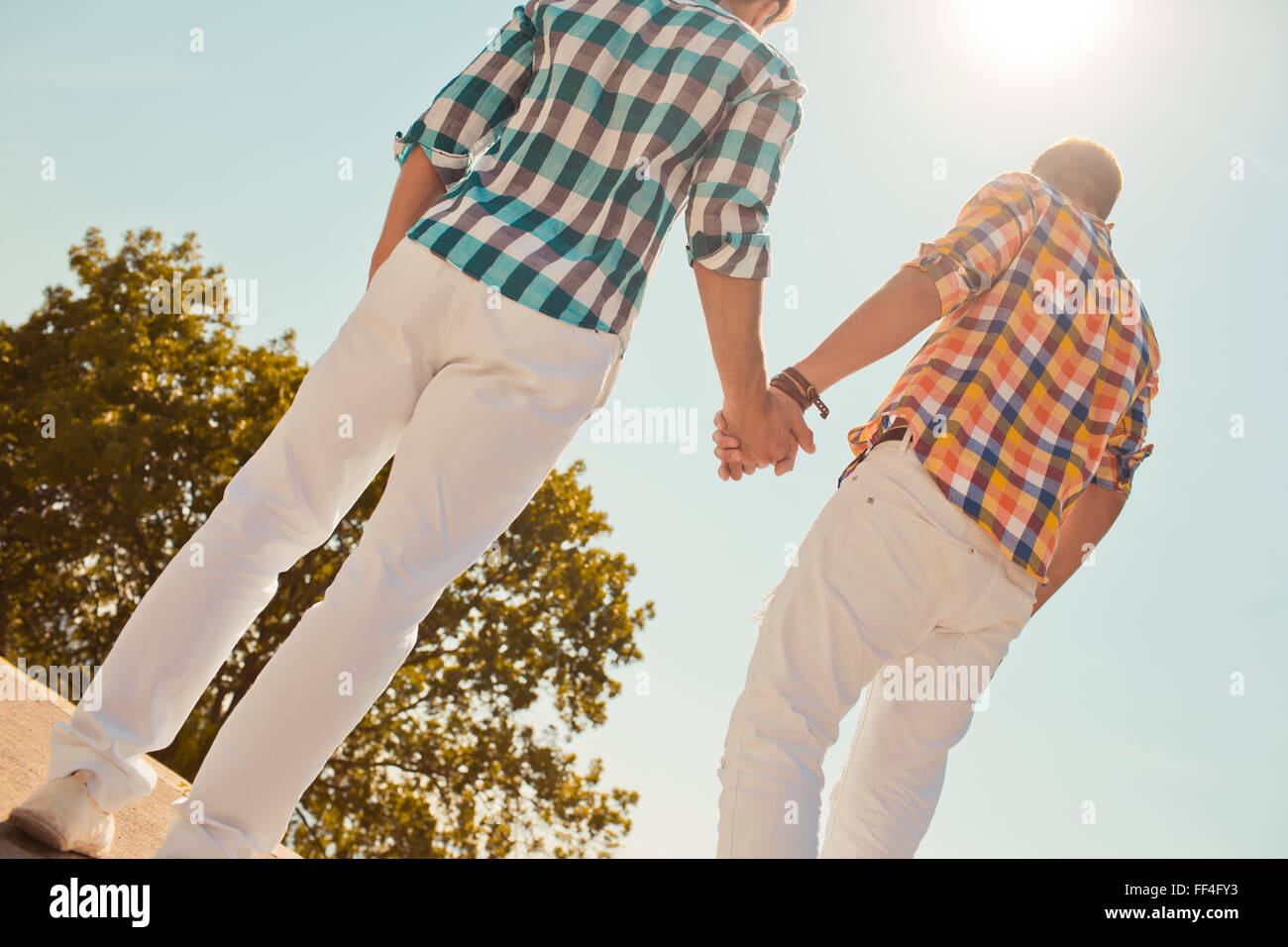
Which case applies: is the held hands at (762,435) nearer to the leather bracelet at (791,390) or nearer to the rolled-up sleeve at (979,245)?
the leather bracelet at (791,390)

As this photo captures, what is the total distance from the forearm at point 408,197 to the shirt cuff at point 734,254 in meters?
0.80

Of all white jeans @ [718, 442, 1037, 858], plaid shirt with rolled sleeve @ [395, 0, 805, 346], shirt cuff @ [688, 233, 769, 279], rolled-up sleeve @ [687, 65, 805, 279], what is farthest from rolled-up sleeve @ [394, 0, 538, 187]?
white jeans @ [718, 442, 1037, 858]

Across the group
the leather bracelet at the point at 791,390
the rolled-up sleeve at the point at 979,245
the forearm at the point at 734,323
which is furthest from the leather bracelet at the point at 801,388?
the rolled-up sleeve at the point at 979,245

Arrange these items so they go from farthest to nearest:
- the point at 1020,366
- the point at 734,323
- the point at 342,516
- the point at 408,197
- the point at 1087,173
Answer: the point at 1087,173
the point at 408,197
the point at 1020,366
the point at 734,323
the point at 342,516

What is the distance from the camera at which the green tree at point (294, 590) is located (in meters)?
17.1

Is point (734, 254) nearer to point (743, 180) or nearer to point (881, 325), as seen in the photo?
point (743, 180)

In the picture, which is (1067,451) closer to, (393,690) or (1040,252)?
(1040,252)

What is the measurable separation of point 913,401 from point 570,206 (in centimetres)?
99

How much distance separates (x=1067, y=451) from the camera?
102 inches

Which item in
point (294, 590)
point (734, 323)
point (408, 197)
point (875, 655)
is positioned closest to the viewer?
point (875, 655)

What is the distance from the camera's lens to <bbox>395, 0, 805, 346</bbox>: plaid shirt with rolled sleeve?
2.33 metres

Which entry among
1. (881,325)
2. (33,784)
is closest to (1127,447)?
(881,325)

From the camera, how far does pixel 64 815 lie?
201 cm

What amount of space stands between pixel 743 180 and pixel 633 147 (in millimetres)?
282
